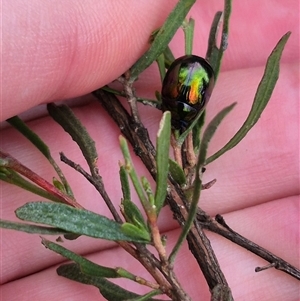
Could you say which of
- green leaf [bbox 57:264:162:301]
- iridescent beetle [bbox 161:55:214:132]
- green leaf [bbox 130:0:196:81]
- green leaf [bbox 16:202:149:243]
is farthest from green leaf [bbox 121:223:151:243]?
green leaf [bbox 130:0:196:81]

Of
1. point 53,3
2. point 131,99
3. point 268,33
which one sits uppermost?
point 268,33

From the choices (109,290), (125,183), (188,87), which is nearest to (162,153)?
(125,183)

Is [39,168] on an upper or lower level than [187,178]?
upper

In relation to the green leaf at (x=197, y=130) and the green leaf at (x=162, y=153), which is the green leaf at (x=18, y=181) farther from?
the green leaf at (x=197, y=130)

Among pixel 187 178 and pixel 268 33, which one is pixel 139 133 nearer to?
pixel 187 178

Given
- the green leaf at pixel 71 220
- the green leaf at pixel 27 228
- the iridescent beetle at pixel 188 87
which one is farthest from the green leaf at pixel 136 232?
the iridescent beetle at pixel 188 87

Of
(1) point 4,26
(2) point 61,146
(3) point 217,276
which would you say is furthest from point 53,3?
(3) point 217,276
